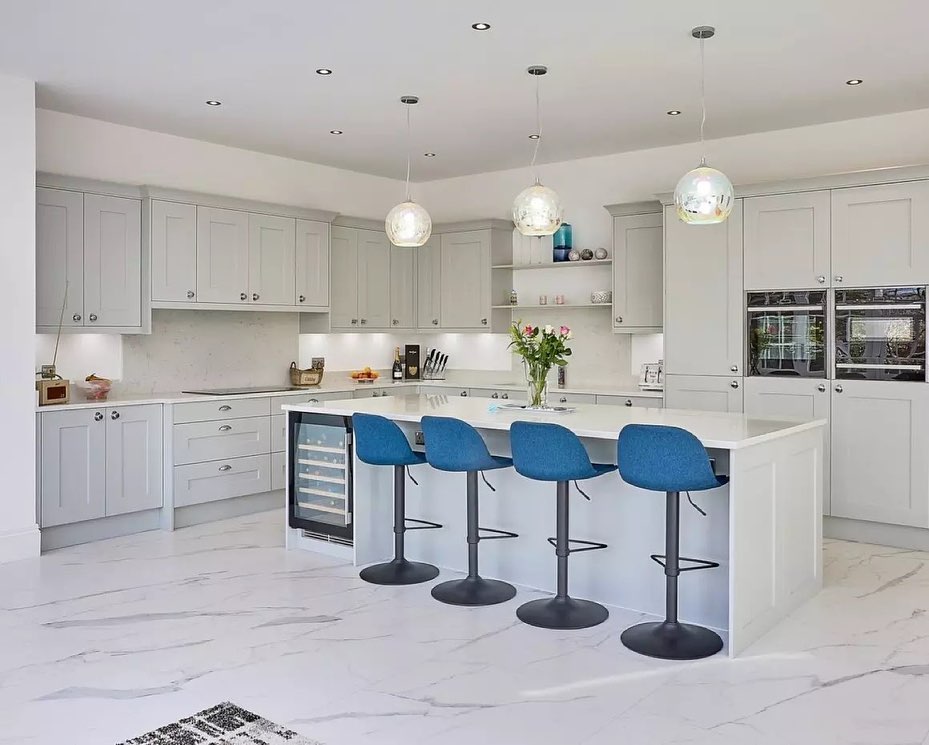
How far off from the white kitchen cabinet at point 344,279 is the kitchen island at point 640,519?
239 centimetres

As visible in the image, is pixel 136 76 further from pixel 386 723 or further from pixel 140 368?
pixel 386 723

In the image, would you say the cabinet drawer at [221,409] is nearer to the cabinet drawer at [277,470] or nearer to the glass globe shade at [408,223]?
the cabinet drawer at [277,470]

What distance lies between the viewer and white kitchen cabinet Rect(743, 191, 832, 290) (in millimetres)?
5668

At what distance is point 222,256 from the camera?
6504mm

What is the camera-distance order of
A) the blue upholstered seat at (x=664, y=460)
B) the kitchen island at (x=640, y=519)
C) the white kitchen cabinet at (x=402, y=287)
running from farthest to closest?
the white kitchen cabinet at (x=402, y=287) < the kitchen island at (x=640, y=519) < the blue upholstered seat at (x=664, y=460)

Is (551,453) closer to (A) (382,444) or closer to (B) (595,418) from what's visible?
(B) (595,418)

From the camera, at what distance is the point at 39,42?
14.6 feet

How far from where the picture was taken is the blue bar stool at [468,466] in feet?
14.2

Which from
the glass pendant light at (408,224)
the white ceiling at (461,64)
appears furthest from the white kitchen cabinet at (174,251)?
the glass pendant light at (408,224)

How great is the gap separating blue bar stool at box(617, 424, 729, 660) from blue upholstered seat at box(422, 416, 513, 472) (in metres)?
0.78

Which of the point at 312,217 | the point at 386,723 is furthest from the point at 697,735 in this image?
the point at 312,217

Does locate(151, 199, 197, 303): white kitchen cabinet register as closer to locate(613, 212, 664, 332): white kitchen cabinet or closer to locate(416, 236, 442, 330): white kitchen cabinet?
locate(416, 236, 442, 330): white kitchen cabinet

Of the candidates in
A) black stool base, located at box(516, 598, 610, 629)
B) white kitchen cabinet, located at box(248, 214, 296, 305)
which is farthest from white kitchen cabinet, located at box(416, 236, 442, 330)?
black stool base, located at box(516, 598, 610, 629)

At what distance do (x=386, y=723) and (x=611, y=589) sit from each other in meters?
1.65
